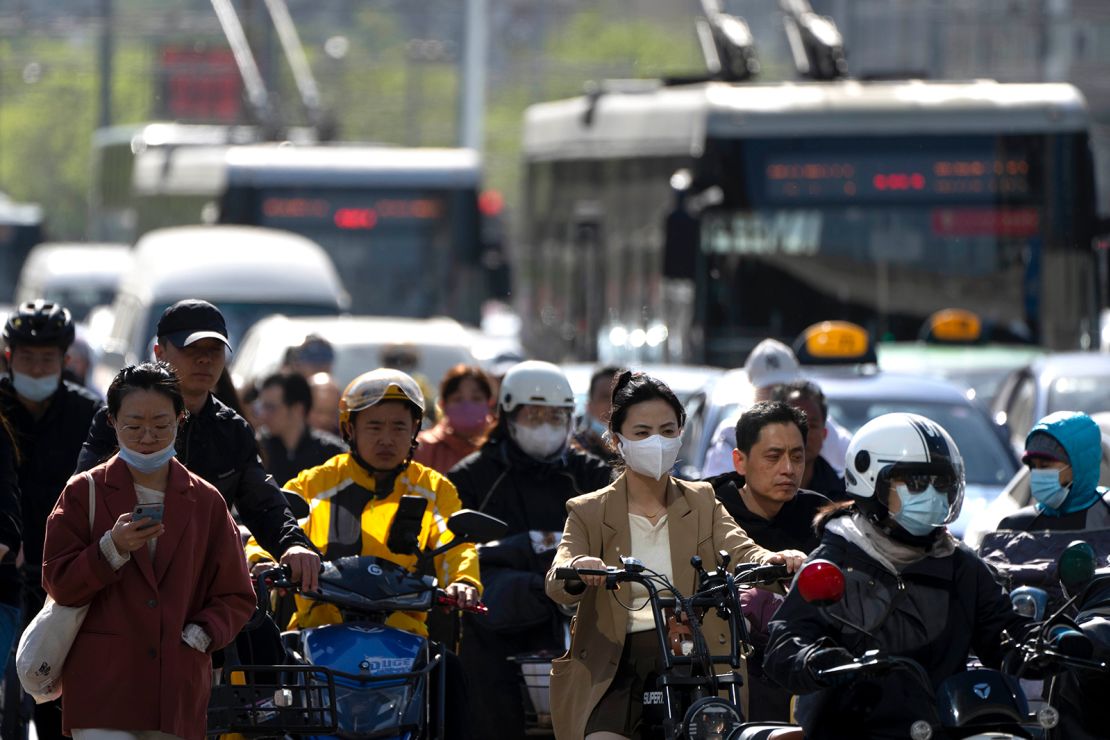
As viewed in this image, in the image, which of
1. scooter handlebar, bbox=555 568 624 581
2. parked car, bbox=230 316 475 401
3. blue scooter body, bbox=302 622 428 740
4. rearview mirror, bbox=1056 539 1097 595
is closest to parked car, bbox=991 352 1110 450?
parked car, bbox=230 316 475 401

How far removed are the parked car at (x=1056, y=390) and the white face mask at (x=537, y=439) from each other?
5.44 meters

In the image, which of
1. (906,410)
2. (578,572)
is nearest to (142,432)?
(578,572)

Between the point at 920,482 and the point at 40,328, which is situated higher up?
the point at 40,328

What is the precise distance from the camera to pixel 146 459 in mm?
6477

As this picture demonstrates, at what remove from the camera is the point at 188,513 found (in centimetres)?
651

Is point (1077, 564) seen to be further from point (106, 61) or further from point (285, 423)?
point (106, 61)

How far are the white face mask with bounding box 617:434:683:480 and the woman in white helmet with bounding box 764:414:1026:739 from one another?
121 cm

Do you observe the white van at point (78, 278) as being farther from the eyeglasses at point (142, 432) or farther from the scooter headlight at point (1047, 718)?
the scooter headlight at point (1047, 718)

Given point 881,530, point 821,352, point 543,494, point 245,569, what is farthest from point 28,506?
point 821,352

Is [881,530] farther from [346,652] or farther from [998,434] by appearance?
[998,434]

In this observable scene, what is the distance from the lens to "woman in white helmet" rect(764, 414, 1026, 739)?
579 cm

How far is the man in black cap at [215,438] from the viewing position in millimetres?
7578

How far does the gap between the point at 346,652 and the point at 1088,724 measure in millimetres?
1991

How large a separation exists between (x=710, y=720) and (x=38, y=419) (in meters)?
3.30
